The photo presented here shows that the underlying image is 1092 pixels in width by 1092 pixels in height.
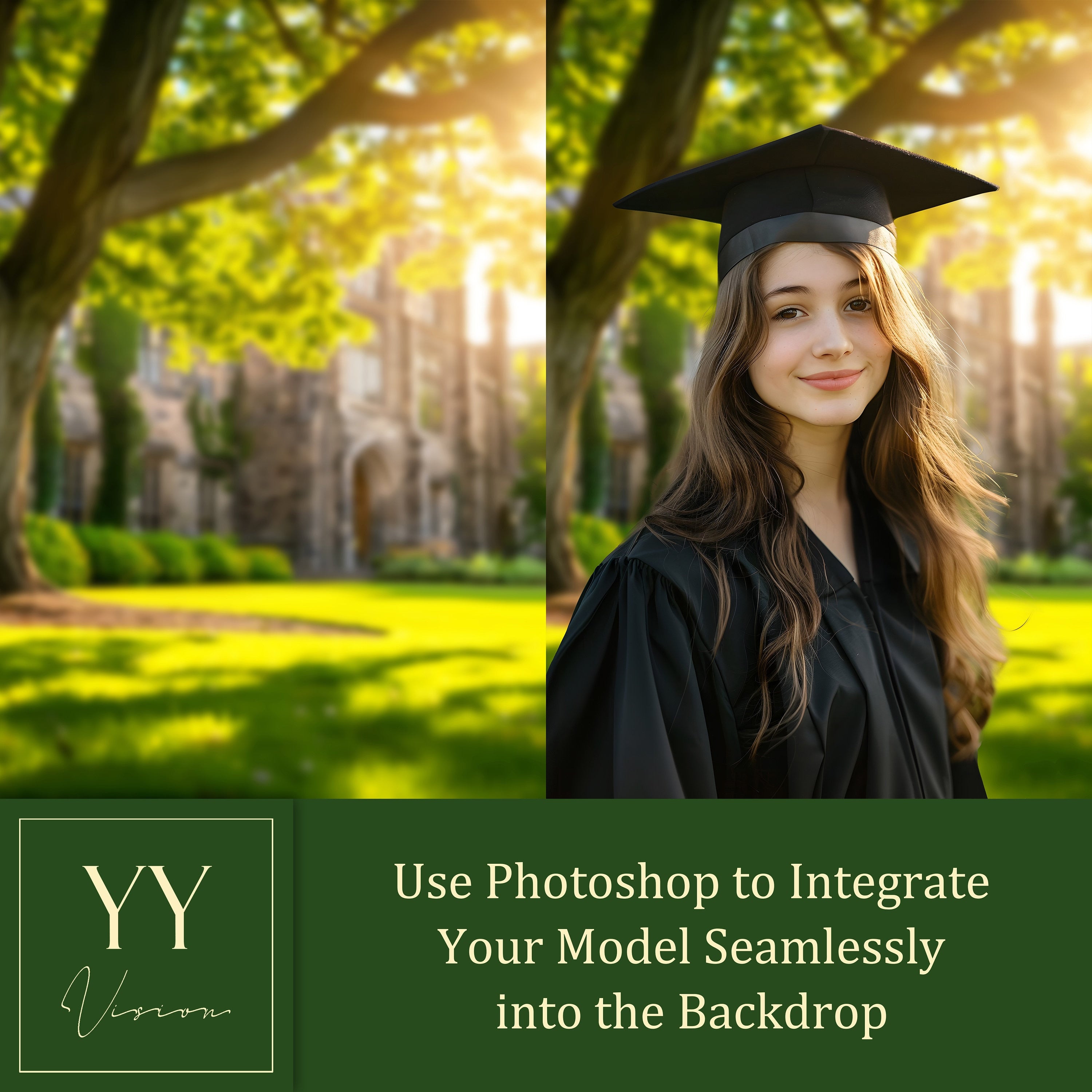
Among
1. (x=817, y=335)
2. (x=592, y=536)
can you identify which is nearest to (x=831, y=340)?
(x=817, y=335)

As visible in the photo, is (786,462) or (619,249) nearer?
(786,462)

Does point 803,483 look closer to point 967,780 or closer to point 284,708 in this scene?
point 967,780

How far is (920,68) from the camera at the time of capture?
363 cm

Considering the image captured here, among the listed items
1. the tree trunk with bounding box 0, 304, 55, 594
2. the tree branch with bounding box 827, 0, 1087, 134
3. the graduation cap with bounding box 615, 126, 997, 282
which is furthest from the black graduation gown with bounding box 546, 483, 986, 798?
the tree trunk with bounding box 0, 304, 55, 594

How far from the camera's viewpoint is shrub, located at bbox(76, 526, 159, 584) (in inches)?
161

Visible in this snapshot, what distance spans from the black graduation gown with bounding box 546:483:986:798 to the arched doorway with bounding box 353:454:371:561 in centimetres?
311
